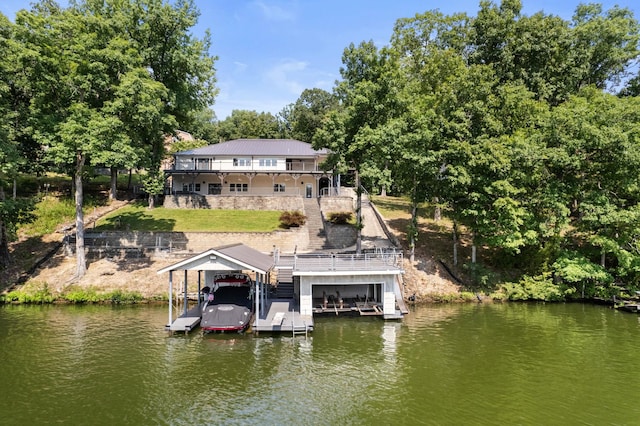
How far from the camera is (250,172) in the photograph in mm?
54906

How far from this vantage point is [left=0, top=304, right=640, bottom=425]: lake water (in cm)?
1409

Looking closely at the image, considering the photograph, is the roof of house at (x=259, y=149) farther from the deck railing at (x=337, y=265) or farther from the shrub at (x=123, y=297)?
the deck railing at (x=337, y=265)

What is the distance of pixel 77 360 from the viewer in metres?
18.7

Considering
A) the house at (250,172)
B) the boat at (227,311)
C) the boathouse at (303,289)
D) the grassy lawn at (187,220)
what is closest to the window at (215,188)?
the house at (250,172)

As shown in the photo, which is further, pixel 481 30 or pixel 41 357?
pixel 481 30

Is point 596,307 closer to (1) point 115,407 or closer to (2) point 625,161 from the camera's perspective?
(2) point 625,161

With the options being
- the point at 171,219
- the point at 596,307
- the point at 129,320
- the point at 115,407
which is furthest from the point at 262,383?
Answer: the point at 171,219

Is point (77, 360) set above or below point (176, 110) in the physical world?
below

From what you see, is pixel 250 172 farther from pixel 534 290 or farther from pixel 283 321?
pixel 534 290

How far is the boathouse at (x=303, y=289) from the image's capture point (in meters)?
23.1

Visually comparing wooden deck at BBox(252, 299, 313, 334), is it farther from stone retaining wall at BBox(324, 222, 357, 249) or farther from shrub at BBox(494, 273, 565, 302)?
shrub at BBox(494, 273, 565, 302)

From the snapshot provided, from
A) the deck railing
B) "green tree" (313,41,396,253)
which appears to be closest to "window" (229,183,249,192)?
"green tree" (313,41,396,253)

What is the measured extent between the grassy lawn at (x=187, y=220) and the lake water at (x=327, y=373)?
17.3 metres

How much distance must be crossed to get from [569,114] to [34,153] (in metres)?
46.9
